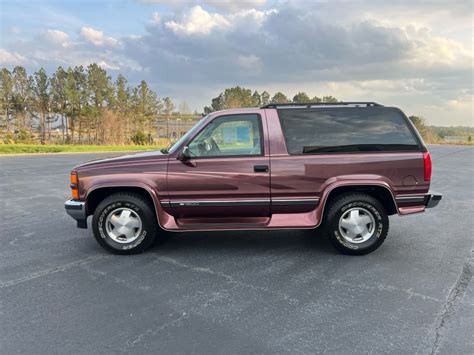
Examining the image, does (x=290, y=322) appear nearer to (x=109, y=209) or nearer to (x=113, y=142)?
(x=109, y=209)

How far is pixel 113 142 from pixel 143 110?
20.9 ft

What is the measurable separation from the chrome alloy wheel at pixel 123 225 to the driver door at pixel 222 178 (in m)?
0.48

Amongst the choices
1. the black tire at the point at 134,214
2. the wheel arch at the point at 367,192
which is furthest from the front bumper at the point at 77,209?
the wheel arch at the point at 367,192

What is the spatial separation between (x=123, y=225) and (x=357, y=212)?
9.84 feet

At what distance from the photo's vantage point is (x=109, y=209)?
4.55m

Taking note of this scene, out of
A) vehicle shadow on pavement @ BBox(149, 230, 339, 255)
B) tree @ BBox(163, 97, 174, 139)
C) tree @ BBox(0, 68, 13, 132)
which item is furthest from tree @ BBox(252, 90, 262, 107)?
vehicle shadow on pavement @ BBox(149, 230, 339, 255)

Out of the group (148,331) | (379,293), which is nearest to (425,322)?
(379,293)

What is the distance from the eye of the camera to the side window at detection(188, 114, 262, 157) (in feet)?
14.8

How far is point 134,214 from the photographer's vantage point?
4.59 metres

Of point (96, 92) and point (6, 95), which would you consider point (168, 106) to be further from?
point (6, 95)

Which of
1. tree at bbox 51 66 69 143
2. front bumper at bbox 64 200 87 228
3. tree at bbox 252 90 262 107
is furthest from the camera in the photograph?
tree at bbox 252 90 262 107

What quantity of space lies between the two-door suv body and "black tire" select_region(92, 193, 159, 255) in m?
0.01

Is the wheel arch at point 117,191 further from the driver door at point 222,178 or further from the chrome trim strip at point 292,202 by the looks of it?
the chrome trim strip at point 292,202

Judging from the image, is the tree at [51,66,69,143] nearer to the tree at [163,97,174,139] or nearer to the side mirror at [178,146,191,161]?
the tree at [163,97,174,139]
